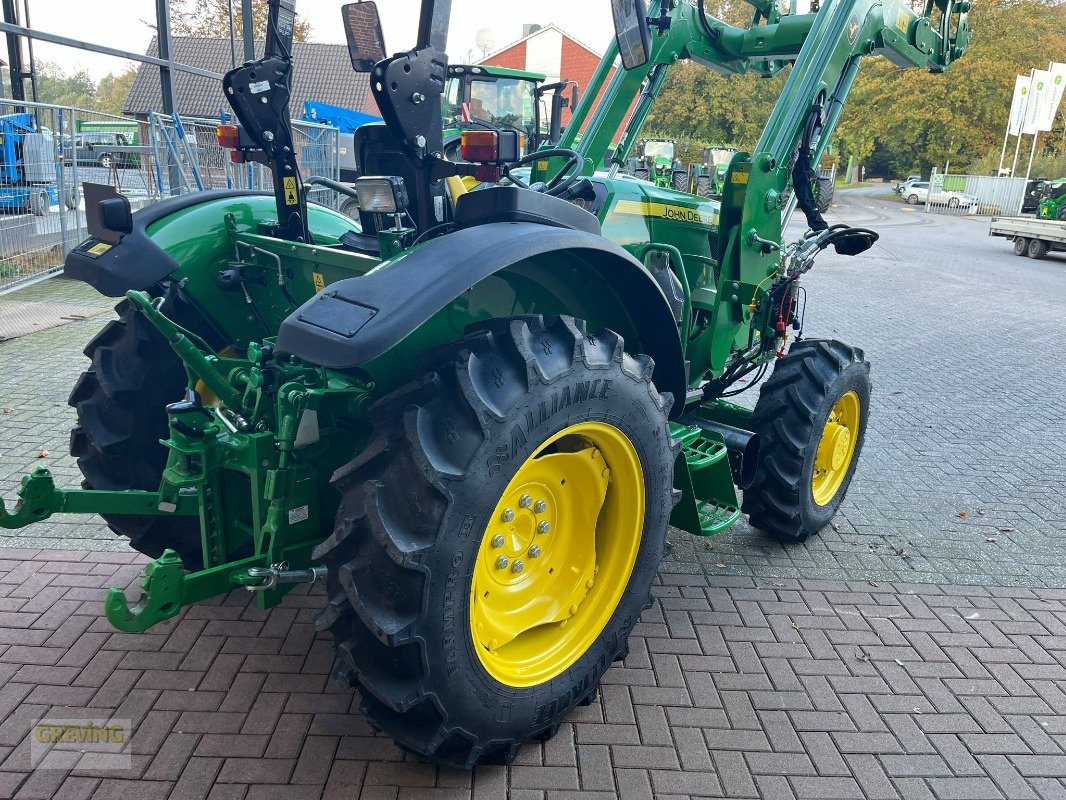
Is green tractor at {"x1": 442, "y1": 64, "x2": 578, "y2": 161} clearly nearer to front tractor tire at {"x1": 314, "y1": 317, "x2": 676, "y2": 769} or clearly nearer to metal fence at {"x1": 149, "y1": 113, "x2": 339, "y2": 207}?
metal fence at {"x1": 149, "y1": 113, "x2": 339, "y2": 207}

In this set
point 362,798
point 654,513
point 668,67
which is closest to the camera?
point 362,798

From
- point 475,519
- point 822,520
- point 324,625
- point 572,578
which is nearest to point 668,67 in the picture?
point 822,520

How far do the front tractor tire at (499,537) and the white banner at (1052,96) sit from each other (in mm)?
30926

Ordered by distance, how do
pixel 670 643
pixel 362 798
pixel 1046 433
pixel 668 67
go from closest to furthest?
pixel 362 798 → pixel 670 643 → pixel 668 67 → pixel 1046 433

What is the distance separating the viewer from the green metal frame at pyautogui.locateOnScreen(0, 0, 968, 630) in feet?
8.34

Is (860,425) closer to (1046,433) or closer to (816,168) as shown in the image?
(816,168)

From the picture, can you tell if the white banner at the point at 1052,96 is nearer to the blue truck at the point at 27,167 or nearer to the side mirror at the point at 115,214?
the blue truck at the point at 27,167

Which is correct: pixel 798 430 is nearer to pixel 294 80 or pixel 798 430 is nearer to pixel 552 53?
pixel 294 80

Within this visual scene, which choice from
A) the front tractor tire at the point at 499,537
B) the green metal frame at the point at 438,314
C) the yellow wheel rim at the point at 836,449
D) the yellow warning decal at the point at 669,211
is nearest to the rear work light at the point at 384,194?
the green metal frame at the point at 438,314

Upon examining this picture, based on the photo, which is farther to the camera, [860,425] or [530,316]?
[860,425]

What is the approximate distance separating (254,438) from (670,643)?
5.92 feet

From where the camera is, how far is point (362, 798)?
8.05 feet

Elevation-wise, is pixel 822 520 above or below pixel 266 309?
below

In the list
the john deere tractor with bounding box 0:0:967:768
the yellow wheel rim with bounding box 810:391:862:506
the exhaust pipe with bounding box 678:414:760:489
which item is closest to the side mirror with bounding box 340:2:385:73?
the john deere tractor with bounding box 0:0:967:768
